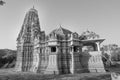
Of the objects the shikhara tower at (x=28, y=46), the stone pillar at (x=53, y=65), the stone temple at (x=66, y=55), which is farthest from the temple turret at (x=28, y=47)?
the stone pillar at (x=53, y=65)

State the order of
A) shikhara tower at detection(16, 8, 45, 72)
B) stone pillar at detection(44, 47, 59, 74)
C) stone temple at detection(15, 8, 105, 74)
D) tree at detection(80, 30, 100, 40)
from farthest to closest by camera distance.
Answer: shikhara tower at detection(16, 8, 45, 72) → tree at detection(80, 30, 100, 40) → stone temple at detection(15, 8, 105, 74) → stone pillar at detection(44, 47, 59, 74)

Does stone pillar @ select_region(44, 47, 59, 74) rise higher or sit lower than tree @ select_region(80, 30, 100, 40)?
lower

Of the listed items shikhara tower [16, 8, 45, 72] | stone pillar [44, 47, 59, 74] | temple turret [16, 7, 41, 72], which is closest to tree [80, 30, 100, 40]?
stone pillar [44, 47, 59, 74]

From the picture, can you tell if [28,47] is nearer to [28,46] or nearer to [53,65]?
[28,46]

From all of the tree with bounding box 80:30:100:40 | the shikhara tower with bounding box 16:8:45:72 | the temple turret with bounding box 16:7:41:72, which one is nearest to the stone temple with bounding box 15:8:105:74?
the tree with bounding box 80:30:100:40

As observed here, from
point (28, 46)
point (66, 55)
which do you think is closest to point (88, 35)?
point (66, 55)

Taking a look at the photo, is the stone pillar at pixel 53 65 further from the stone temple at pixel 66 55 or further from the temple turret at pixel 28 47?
the temple turret at pixel 28 47

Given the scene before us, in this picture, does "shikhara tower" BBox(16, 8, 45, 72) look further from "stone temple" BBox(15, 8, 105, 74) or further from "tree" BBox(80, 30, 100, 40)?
"tree" BBox(80, 30, 100, 40)

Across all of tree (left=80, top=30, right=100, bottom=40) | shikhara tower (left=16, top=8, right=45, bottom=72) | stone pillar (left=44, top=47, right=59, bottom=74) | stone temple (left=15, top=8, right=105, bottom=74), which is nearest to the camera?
stone pillar (left=44, top=47, right=59, bottom=74)

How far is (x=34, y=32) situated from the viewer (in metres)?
29.6

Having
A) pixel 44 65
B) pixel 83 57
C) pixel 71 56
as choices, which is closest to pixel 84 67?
pixel 83 57

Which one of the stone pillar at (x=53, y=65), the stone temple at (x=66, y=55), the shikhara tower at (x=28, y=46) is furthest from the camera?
the shikhara tower at (x=28, y=46)

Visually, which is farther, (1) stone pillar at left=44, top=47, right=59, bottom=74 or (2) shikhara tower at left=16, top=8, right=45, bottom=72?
(2) shikhara tower at left=16, top=8, right=45, bottom=72

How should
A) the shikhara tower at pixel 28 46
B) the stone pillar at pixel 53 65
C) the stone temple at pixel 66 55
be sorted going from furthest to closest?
the shikhara tower at pixel 28 46, the stone temple at pixel 66 55, the stone pillar at pixel 53 65
